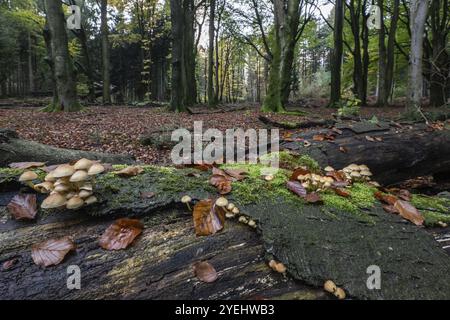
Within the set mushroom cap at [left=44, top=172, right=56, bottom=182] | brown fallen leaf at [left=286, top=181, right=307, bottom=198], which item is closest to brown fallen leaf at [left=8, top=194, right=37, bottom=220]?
mushroom cap at [left=44, top=172, right=56, bottom=182]

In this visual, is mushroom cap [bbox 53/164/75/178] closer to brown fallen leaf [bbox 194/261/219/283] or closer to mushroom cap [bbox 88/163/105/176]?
mushroom cap [bbox 88/163/105/176]

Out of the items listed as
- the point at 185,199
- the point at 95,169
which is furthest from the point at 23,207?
the point at 185,199

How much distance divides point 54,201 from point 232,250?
1081mm

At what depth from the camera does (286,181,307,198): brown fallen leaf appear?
2318 millimetres

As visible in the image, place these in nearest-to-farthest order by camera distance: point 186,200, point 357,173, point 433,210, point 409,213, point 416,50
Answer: point 186,200 → point 409,213 → point 433,210 → point 357,173 → point 416,50

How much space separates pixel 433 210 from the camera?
104 inches

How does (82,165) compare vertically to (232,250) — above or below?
above

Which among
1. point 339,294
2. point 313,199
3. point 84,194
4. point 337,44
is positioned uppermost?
point 337,44

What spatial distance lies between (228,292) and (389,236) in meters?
1.12

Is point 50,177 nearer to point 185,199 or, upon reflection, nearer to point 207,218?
point 185,199

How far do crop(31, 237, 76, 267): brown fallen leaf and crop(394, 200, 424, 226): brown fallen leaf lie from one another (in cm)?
227

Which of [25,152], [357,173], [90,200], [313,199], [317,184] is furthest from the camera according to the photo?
[25,152]

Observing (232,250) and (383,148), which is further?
(383,148)

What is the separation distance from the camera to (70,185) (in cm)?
191
